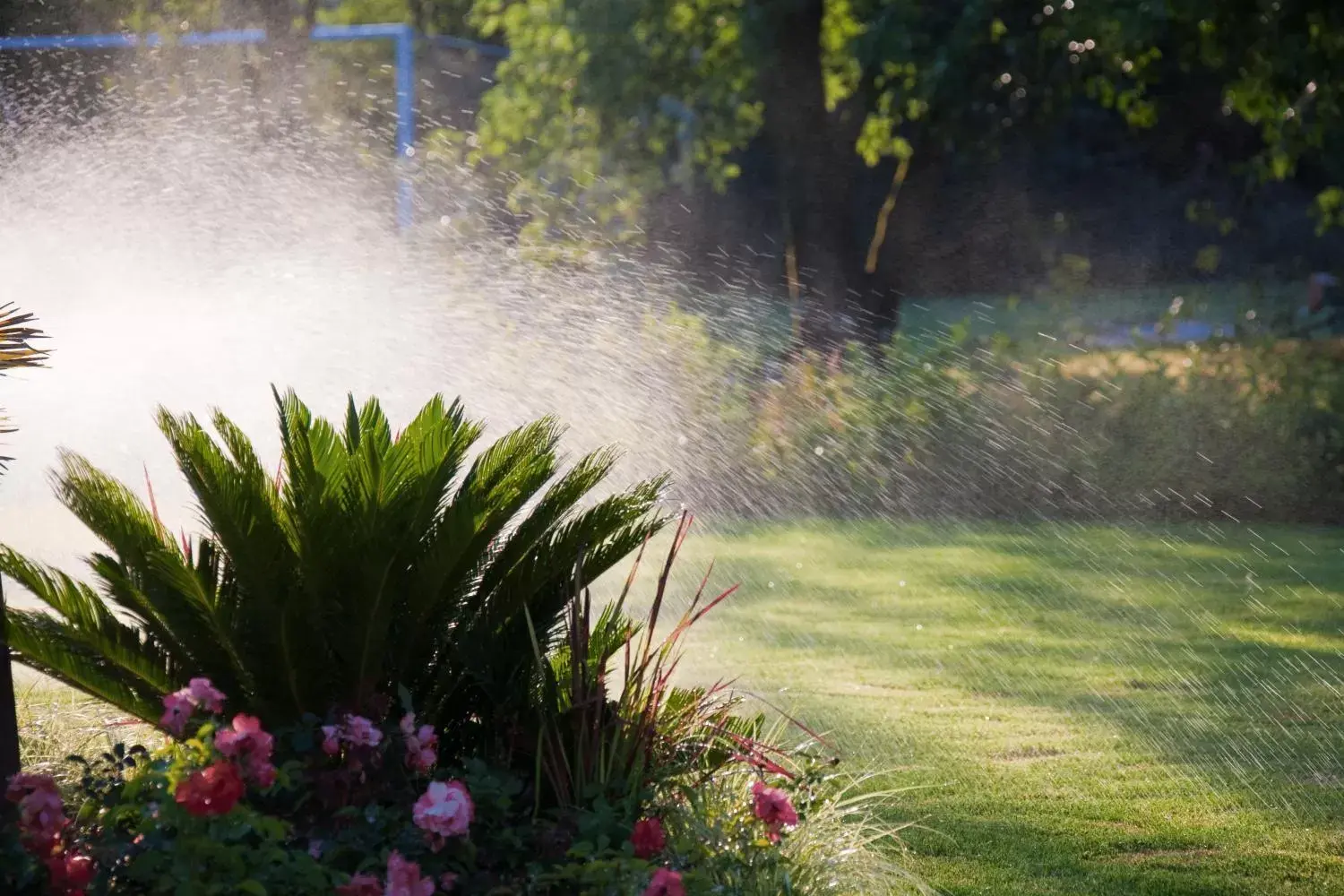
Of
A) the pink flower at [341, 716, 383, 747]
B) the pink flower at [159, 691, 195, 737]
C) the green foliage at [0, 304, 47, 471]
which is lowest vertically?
the pink flower at [341, 716, 383, 747]

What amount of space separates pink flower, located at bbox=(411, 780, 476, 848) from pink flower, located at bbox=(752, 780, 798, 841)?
0.68 meters

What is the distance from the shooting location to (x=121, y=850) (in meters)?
2.84

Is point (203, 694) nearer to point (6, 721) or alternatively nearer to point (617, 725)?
point (6, 721)

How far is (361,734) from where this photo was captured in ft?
10.6

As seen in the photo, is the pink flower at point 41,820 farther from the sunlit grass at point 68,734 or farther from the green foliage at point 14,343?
the sunlit grass at point 68,734

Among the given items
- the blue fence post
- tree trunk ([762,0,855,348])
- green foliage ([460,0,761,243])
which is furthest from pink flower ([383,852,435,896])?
the blue fence post

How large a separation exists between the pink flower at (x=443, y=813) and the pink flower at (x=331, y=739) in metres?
0.27

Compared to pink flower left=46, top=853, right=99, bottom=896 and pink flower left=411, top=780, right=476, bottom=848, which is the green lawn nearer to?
pink flower left=411, top=780, right=476, bottom=848

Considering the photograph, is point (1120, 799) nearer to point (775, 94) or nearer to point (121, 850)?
point (121, 850)

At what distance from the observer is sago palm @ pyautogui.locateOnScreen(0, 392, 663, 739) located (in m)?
3.56

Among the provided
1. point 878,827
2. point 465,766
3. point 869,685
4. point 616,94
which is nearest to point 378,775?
point 465,766

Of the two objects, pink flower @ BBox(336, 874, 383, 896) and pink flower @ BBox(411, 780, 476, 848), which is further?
pink flower @ BBox(411, 780, 476, 848)

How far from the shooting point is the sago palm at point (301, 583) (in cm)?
356

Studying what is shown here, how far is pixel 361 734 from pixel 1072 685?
3.82m
